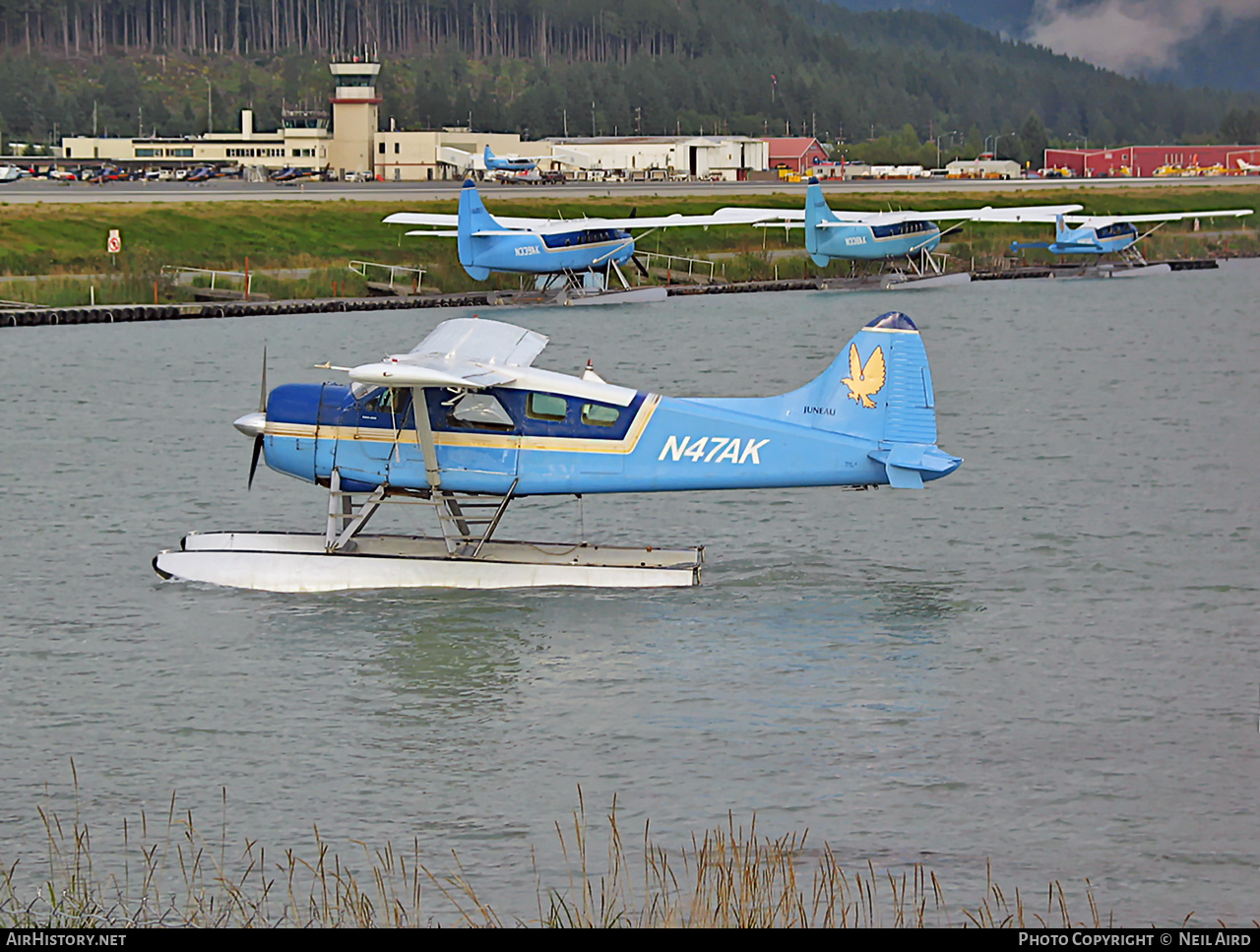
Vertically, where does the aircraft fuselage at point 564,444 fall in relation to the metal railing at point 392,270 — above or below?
below

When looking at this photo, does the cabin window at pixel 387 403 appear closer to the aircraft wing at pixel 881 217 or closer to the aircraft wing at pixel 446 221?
the aircraft wing at pixel 446 221

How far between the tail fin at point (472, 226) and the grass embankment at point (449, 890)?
48995 millimetres

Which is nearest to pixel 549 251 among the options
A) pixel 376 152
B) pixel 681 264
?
pixel 681 264

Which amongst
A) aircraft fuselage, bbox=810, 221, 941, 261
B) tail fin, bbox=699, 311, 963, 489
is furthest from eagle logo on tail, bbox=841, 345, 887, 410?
aircraft fuselage, bbox=810, 221, 941, 261

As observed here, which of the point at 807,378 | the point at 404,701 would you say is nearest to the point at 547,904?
the point at 404,701

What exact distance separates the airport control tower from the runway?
61.2 ft

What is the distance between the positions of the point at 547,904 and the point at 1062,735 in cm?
530

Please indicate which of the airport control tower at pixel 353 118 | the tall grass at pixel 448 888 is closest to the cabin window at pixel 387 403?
the tall grass at pixel 448 888

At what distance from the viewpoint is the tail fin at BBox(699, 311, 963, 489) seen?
60.2 feet

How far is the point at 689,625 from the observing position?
696 inches

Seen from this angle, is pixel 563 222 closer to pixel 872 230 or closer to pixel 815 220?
pixel 815 220

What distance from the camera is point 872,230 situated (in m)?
75.1

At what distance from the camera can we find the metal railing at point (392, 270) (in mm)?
65419

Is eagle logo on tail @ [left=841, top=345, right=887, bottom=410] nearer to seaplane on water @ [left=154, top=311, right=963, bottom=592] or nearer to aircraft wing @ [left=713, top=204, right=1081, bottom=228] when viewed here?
seaplane on water @ [left=154, top=311, right=963, bottom=592]
